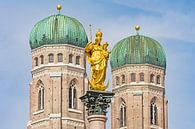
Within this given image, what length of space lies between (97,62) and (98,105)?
240 centimetres

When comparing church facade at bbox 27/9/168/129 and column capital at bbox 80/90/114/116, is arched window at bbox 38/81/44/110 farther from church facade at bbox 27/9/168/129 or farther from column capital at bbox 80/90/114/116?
column capital at bbox 80/90/114/116

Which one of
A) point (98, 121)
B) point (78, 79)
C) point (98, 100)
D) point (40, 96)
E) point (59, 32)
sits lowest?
point (98, 121)

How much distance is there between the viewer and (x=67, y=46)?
130 m

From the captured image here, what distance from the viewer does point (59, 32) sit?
131 meters

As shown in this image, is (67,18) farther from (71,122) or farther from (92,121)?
(92,121)

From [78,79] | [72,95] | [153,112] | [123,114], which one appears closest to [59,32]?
[78,79]

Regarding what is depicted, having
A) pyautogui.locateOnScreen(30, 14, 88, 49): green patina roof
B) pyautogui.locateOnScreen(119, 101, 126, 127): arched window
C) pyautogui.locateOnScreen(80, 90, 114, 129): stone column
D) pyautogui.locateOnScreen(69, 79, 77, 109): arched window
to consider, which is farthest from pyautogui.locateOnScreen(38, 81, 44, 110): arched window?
pyautogui.locateOnScreen(80, 90, 114, 129): stone column

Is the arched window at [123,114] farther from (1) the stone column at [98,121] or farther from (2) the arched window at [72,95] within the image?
(1) the stone column at [98,121]

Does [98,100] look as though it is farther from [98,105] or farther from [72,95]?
[72,95]

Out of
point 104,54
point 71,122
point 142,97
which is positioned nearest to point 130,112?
point 142,97

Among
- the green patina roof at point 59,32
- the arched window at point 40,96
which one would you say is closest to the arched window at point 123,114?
the green patina roof at point 59,32

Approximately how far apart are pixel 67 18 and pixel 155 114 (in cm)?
2033

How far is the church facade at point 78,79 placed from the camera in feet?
419

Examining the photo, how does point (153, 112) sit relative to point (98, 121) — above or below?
above
